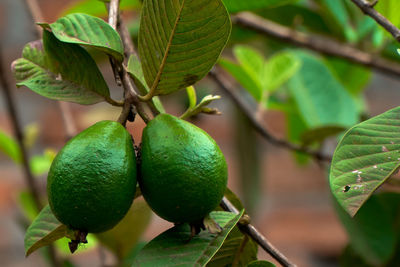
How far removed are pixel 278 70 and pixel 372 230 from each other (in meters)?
0.52

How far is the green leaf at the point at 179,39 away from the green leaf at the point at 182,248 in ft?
0.50

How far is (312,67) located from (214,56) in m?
1.19

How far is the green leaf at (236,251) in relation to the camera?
66 centimetres

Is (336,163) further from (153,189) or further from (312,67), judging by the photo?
(312,67)

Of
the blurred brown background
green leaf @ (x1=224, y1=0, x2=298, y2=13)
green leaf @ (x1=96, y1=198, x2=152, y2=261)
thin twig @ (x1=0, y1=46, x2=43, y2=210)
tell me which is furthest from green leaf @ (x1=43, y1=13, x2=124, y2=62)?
the blurred brown background

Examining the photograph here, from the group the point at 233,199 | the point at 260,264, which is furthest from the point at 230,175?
the point at 260,264

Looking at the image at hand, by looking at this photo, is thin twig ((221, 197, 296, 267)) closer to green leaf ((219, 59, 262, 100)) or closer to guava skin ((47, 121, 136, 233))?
guava skin ((47, 121, 136, 233))

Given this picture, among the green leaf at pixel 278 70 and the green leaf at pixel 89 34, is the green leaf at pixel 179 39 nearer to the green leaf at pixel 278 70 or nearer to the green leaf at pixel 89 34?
the green leaf at pixel 89 34

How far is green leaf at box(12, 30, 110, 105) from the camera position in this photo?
63cm

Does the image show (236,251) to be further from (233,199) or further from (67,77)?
(67,77)

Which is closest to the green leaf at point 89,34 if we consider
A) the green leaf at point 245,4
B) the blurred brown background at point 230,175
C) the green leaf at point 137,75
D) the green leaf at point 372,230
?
the green leaf at point 137,75

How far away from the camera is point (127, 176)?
57 centimetres

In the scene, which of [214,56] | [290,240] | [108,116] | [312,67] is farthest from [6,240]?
[214,56]

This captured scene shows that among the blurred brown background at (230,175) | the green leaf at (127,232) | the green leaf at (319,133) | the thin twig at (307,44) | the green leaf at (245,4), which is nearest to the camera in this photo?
the green leaf at (245,4)
